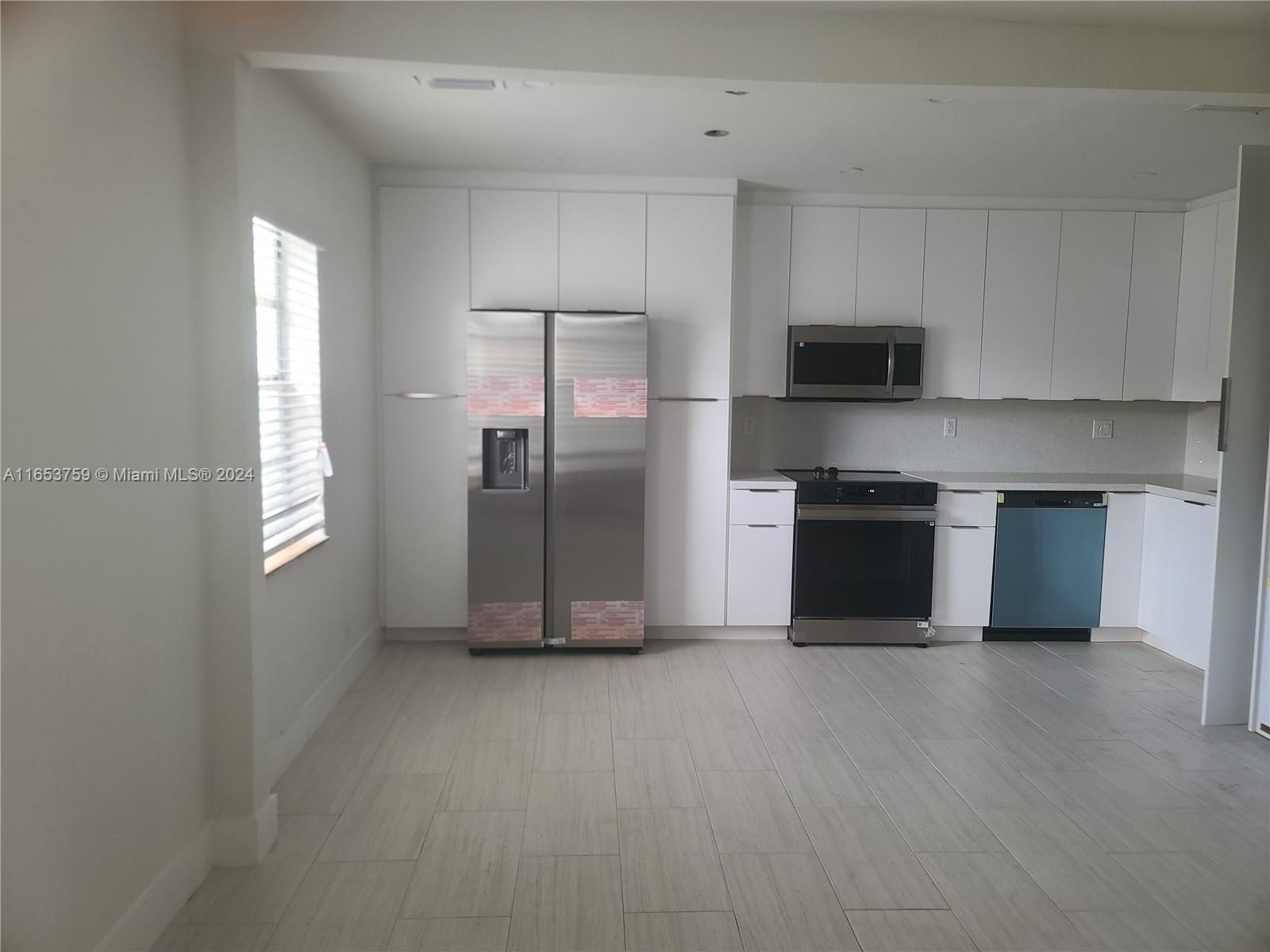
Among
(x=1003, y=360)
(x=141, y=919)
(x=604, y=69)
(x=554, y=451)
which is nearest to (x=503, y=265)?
(x=554, y=451)

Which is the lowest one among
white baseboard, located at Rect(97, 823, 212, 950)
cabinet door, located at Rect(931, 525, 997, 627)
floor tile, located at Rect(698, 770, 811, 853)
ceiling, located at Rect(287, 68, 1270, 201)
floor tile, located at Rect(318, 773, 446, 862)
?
floor tile, located at Rect(318, 773, 446, 862)

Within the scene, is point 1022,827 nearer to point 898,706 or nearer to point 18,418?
point 898,706

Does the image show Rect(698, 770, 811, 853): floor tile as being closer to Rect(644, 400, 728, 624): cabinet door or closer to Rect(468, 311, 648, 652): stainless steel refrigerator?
Rect(468, 311, 648, 652): stainless steel refrigerator

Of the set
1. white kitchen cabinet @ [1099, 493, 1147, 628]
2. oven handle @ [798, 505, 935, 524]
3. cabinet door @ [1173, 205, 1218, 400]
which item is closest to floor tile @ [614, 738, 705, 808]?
oven handle @ [798, 505, 935, 524]

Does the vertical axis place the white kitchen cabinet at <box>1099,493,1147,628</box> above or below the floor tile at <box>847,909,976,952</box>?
above

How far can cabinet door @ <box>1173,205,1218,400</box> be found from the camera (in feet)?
16.6

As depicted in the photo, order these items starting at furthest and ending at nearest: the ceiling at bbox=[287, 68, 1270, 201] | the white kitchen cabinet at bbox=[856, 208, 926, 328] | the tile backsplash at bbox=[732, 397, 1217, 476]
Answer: the tile backsplash at bbox=[732, 397, 1217, 476], the white kitchen cabinet at bbox=[856, 208, 926, 328], the ceiling at bbox=[287, 68, 1270, 201]

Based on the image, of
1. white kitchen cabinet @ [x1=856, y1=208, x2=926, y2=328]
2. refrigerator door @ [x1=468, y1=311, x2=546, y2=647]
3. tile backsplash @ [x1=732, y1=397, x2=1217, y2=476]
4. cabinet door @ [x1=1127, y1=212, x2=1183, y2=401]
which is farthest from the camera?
tile backsplash @ [x1=732, y1=397, x2=1217, y2=476]

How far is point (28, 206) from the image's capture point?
1.77 metres

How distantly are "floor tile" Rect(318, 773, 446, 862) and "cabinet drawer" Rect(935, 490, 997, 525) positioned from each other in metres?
3.13

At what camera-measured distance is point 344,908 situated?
96.1 inches

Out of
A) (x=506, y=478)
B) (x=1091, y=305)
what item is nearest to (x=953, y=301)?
(x=1091, y=305)

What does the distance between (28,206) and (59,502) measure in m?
0.60

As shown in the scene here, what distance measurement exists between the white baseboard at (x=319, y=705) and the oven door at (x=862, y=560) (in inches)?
90.7
